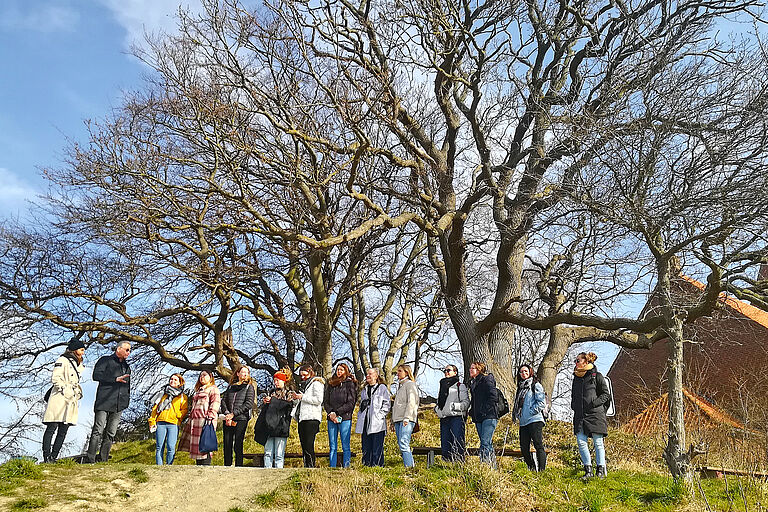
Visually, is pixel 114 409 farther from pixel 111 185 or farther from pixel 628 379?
pixel 628 379

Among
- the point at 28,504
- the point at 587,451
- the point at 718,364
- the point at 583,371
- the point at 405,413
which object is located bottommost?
the point at 28,504

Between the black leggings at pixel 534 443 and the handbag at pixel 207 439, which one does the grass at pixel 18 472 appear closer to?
the handbag at pixel 207 439

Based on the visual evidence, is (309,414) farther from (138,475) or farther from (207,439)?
(138,475)

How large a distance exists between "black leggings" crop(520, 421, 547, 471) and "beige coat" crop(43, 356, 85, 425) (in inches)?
277

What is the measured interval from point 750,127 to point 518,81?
17.8ft

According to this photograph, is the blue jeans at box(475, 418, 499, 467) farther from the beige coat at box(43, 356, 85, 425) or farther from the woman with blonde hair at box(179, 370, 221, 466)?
the beige coat at box(43, 356, 85, 425)

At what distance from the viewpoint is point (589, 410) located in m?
9.89

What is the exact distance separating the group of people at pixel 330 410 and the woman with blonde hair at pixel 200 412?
17mm

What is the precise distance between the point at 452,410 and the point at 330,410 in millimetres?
2027

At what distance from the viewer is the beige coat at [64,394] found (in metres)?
9.91

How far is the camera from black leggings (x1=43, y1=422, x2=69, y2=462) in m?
9.95

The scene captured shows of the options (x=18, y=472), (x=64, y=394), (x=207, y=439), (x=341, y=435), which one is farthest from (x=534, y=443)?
(x=18, y=472)

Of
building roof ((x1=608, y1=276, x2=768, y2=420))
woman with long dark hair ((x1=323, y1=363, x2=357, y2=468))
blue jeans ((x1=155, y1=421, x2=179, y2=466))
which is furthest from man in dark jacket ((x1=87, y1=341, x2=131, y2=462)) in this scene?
building roof ((x1=608, y1=276, x2=768, y2=420))

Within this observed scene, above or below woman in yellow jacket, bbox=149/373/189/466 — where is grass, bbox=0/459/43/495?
below
